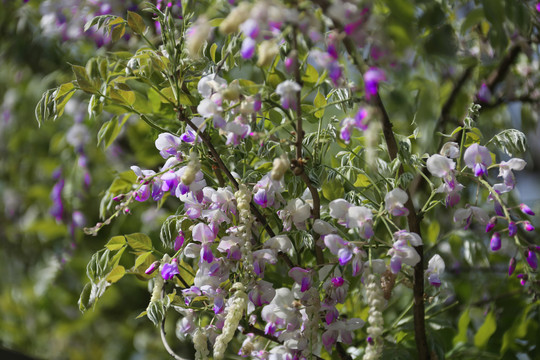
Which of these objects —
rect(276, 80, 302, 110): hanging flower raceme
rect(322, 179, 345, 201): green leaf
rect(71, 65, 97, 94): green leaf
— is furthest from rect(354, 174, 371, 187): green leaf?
rect(71, 65, 97, 94): green leaf

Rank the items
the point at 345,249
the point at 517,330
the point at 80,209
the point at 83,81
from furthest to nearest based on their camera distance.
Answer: the point at 80,209
the point at 517,330
the point at 83,81
the point at 345,249

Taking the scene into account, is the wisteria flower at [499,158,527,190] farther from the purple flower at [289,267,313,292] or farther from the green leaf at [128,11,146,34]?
the green leaf at [128,11,146,34]

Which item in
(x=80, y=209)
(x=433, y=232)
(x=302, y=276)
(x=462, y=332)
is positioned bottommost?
(x=80, y=209)

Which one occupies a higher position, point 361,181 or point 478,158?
point 478,158

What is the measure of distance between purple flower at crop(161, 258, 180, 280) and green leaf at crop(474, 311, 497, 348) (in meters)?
0.57

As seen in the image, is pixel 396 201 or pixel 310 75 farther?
pixel 310 75

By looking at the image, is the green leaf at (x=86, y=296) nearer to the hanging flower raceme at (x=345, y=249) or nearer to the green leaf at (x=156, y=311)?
the green leaf at (x=156, y=311)

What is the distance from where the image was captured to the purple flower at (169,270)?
754 mm

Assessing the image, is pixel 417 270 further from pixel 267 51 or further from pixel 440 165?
pixel 267 51

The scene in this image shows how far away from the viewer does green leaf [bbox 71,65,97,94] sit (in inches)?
30.2

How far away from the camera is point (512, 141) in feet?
2.45

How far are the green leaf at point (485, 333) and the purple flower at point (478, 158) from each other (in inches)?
18.0

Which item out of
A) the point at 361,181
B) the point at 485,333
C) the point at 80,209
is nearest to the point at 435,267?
the point at 361,181

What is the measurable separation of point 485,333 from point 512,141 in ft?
1.50
